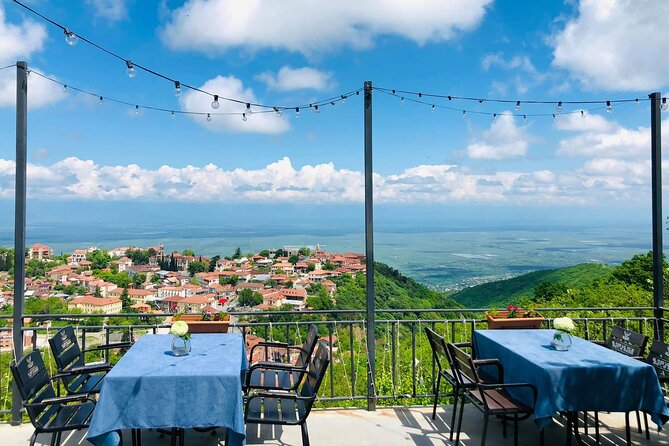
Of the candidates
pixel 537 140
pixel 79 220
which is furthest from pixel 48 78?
pixel 79 220

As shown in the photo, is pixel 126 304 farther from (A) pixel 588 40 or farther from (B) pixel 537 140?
(B) pixel 537 140

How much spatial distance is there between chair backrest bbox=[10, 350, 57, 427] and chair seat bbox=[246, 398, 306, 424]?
1.31m

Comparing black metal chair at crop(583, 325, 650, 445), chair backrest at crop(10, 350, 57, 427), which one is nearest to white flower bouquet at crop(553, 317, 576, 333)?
black metal chair at crop(583, 325, 650, 445)

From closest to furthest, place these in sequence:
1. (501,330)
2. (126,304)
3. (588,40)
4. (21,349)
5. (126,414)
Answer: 1. (126,414)
2. (21,349)
3. (501,330)
4. (588,40)
5. (126,304)

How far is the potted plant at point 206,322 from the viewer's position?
4.09 meters

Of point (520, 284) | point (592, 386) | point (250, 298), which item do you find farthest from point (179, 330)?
point (520, 284)

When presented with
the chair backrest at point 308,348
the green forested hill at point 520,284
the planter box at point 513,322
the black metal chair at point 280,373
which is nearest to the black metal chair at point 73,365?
the black metal chair at point 280,373

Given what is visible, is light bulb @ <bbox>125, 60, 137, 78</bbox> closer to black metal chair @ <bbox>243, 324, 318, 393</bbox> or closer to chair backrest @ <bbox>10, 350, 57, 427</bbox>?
chair backrest @ <bbox>10, 350, 57, 427</bbox>

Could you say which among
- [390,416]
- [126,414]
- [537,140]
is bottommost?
[390,416]

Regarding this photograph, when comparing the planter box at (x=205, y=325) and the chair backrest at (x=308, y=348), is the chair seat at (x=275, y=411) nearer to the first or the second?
the chair backrest at (x=308, y=348)

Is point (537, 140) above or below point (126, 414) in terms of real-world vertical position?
above

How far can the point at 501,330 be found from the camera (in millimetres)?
4133

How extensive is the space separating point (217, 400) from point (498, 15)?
9584mm

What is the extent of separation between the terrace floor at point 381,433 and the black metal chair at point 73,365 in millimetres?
400
